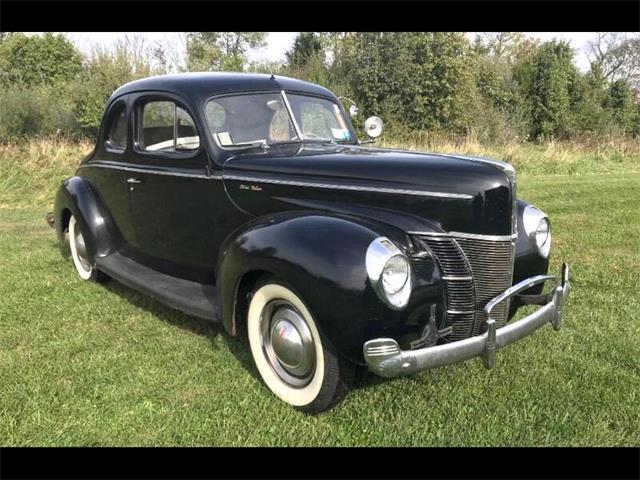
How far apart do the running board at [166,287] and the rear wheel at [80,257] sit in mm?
496

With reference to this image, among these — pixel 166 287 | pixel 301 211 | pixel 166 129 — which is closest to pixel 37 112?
pixel 166 129

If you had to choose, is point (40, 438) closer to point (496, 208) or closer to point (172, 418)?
point (172, 418)

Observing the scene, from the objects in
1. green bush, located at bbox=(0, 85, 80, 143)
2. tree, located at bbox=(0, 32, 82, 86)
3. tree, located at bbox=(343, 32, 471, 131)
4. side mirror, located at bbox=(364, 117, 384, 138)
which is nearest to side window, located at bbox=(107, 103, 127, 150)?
side mirror, located at bbox=(364, 117, 384, 138)

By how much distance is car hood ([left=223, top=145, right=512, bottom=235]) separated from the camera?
2.96 metres

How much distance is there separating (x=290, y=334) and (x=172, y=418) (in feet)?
2.59

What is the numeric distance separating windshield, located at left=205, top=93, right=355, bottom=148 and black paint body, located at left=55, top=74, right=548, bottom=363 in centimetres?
9

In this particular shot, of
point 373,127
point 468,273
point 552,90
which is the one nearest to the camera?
point 468,273

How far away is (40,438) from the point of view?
281 cm

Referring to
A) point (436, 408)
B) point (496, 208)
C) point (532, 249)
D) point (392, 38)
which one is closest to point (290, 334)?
point (436, 408)

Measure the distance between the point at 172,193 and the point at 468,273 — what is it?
2264mm

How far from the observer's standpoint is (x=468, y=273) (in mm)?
2957

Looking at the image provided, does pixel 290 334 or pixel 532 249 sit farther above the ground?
pixel 532 249

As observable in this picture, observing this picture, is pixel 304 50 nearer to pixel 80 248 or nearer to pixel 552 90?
pixel 552 90

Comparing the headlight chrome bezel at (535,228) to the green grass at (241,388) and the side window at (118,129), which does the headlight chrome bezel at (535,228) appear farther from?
the side window at (118,129)
